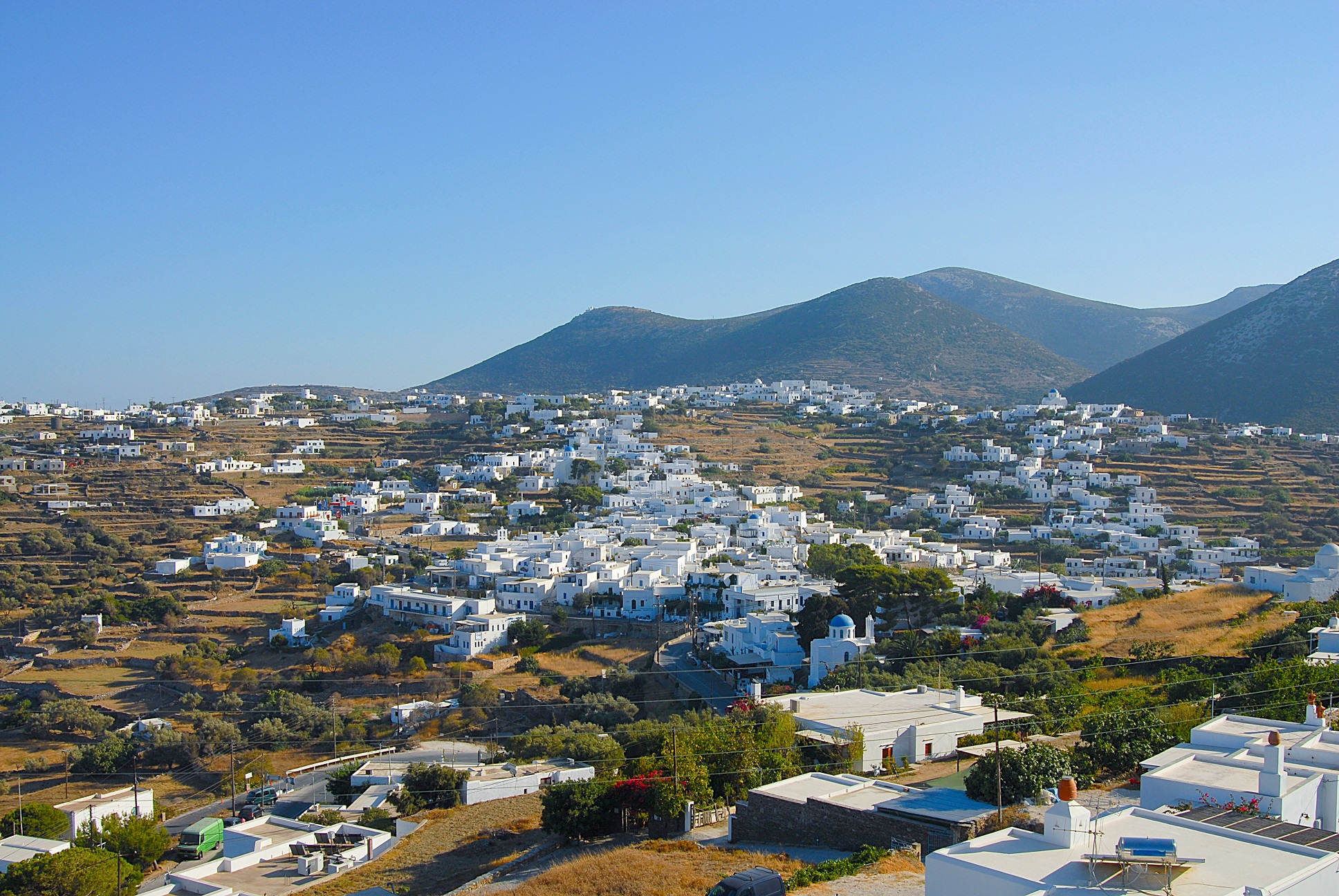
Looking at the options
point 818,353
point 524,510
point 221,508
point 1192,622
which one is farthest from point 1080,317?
point 1192,622

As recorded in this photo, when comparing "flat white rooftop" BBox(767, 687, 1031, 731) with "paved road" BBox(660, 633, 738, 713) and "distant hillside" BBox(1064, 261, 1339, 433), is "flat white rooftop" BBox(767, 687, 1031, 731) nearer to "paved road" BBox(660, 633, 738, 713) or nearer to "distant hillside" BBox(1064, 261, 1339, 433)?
"paved road" BBox(660, 633, 738, 713)

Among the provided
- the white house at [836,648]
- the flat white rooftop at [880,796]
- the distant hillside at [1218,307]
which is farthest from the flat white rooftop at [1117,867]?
the distant hillside at [1218,307]

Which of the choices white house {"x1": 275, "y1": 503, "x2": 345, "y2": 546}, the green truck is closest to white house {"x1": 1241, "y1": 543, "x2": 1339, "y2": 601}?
the green truck

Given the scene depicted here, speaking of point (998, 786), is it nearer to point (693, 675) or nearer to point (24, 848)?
point (24, 848)

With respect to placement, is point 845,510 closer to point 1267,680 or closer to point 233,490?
point 233,490

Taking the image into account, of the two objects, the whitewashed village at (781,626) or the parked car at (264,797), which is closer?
the whitewashed village at (781,626)

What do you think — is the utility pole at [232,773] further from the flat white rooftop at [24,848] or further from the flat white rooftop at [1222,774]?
the flat white rooftop at [1222,774]
